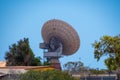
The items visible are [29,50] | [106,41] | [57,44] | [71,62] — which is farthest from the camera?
[71,62]

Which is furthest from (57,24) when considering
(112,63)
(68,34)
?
(112,63)

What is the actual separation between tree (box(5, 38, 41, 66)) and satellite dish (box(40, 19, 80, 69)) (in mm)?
9653

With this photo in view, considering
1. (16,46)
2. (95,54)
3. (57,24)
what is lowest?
(95,54)

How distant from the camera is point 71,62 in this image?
106 m

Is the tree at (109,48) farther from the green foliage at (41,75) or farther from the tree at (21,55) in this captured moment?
the tree at (21,55)

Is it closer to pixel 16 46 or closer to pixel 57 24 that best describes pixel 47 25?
pixel 57 24

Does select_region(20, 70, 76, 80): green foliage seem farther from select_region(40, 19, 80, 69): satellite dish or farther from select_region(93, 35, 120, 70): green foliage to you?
select_region(40, 19, 80, 69): satellite dish

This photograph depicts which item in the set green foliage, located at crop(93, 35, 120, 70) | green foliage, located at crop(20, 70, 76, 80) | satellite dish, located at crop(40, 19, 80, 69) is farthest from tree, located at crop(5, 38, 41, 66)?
green foliage, located at crop(20, 70, 76, 80)

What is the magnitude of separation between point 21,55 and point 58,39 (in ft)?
50.4

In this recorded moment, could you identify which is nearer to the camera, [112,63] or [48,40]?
[112,63]

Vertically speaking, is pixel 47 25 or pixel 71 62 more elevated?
pixel 47 25

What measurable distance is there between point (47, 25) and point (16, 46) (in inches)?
495

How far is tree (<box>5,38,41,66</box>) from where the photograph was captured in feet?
237

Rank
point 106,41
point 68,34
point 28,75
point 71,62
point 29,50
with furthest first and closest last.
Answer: point 71,62, point 68,34, point 29,50, point 106,41, point 28,75
